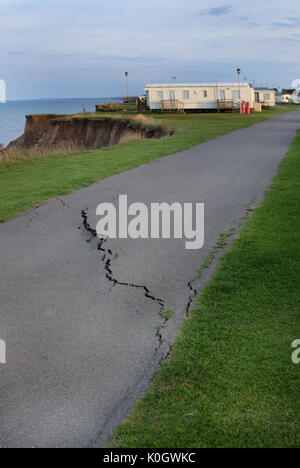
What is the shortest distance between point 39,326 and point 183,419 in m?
1.82

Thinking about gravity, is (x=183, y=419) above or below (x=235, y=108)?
below

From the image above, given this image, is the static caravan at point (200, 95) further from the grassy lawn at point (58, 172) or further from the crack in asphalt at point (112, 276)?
the crack in asphalt at point (112, 276)

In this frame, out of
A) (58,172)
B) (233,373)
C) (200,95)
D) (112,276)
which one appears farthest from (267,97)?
(233,373)

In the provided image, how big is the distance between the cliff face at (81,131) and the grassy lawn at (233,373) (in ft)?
71.3

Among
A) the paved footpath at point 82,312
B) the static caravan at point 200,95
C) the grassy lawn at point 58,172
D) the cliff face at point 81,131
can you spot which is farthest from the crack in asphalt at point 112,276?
the static caravan at point 200,95

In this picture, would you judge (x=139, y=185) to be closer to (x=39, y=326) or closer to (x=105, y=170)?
(x=105, y=170)

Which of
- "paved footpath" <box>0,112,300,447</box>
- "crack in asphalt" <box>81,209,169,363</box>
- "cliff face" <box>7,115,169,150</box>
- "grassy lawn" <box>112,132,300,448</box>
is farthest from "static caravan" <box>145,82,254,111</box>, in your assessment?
"grassy lawn" <box>112,132,300,448</box>

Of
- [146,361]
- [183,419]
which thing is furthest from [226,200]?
[183,419]

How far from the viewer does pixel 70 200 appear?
359 inches

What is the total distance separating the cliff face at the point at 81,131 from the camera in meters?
30.1

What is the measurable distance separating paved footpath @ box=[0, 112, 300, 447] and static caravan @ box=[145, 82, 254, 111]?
40239mm

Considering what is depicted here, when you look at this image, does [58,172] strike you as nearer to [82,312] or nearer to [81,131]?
[82,312]

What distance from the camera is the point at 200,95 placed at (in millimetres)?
47469

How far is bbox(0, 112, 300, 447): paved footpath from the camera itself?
9.87ft
